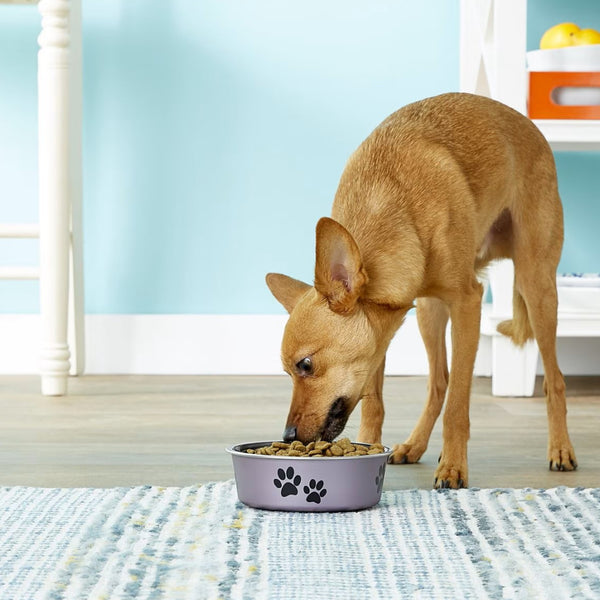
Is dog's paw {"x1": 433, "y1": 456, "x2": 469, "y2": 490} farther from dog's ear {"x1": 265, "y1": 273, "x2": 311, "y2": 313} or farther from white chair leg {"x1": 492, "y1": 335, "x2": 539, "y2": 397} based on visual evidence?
white chair leg {"x1": 492, "y1": 335, "x2": 539, "y2": 397}

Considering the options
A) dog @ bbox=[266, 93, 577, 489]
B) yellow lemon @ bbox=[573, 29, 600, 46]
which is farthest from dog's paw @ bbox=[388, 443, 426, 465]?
yellow lemon @ bbox=[573, 29, 600, 46]

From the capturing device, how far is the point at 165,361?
363 centimetres

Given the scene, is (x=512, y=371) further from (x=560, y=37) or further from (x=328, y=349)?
(x=328, y=349)

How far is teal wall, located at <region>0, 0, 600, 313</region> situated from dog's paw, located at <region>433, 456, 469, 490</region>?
185cm

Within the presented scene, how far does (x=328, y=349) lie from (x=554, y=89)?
1785mm

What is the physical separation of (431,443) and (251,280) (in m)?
1.43

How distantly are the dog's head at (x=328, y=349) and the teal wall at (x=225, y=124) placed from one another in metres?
1.94

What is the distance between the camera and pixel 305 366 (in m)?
1.68

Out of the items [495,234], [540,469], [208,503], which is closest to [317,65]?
[495,234]

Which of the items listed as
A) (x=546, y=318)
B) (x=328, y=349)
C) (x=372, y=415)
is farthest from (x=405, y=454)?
(x=328, y=349)

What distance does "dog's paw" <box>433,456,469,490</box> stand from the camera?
5.95 feet

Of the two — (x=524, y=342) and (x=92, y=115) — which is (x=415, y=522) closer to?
(x=524, y=342)

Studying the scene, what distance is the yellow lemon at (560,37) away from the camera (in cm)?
319

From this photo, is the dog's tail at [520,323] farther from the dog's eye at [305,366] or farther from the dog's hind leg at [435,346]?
the dog's eye at [305,366]
